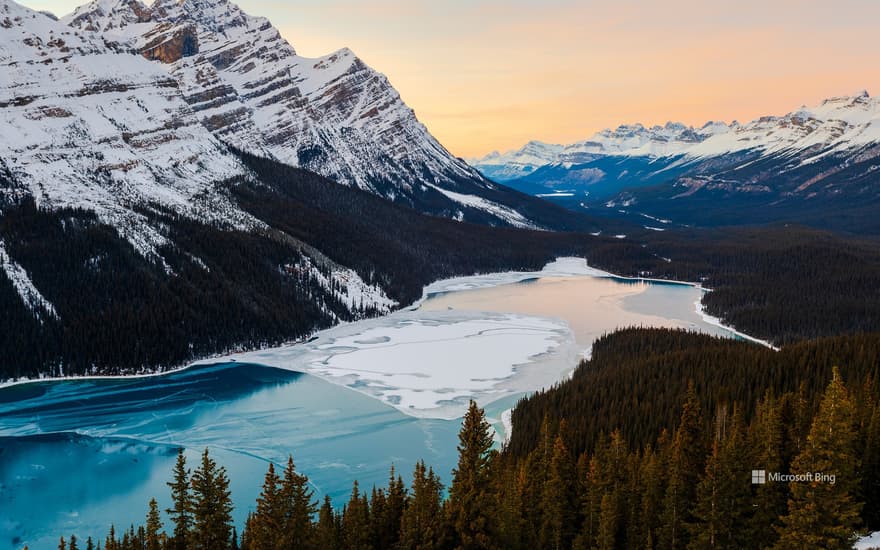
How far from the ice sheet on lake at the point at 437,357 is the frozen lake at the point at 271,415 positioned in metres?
0.31

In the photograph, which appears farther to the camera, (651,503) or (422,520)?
(651,503)

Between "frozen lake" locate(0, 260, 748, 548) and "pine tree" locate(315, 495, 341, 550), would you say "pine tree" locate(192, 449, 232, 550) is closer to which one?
"pine tree" locate(315, 495, 341, 550)

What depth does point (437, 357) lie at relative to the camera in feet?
359

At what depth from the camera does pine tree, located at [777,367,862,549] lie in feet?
95.1

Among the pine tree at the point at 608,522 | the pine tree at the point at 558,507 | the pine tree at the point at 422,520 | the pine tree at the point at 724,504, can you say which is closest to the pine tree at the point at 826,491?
the pine tree at the point at 724,504

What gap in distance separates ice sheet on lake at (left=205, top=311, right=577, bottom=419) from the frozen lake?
1.02 ft

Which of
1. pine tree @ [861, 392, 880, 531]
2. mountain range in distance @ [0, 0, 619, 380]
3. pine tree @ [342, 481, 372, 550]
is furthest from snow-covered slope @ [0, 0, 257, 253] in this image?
pine tree @ [861, 392, 880, 531]

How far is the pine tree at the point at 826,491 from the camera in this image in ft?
95.1

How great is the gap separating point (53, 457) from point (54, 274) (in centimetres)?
5645

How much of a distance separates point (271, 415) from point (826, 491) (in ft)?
212

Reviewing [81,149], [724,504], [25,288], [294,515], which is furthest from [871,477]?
[81,149]

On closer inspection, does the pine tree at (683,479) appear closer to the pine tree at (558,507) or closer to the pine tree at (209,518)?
the pine tree at (558,507)

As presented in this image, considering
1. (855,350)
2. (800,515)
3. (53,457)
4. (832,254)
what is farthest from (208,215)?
(832,254)

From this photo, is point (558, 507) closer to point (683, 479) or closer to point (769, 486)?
point (683, 479)
